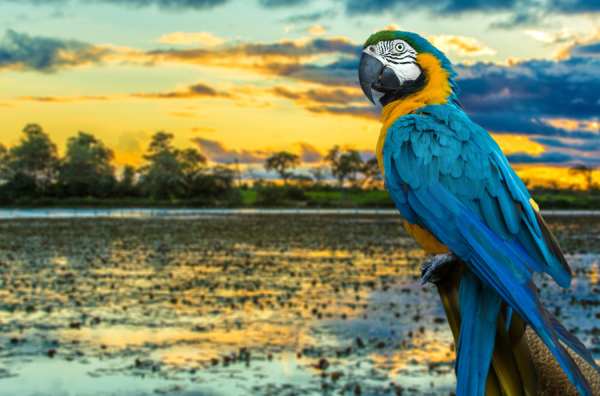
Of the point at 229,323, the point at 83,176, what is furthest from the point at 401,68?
the point at 83,176

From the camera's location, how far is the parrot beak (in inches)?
112

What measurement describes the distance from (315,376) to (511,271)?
9.62 meters

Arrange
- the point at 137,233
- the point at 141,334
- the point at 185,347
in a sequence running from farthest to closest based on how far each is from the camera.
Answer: the point at 137,233
the point at 141,334
the point at 185,347

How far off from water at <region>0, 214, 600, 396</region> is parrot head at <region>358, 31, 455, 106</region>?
850cm

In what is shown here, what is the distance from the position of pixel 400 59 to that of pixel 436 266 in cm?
73

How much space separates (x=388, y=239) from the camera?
Result: 127 feet

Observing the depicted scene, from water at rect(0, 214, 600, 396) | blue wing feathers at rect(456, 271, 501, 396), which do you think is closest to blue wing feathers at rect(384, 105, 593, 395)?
blue wing feathers at rect(456, 271, 501, 396)

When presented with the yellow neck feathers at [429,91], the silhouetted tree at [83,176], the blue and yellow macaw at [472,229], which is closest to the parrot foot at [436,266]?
the blue and yellow macaw at [472,229]

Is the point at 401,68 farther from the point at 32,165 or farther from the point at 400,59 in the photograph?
the point at 32,165

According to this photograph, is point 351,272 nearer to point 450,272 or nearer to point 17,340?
point 17,340

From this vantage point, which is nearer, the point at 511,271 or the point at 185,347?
the point at 511,271

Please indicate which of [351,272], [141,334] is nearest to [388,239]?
[351,272]

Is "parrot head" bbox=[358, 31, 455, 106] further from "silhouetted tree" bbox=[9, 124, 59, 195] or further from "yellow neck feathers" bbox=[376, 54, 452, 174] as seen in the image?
"silhouetted tree" bbox=[9, 124, 59, 195]

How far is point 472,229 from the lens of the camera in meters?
2.50
